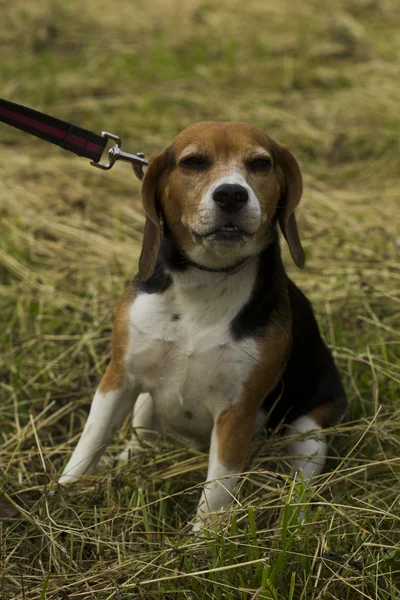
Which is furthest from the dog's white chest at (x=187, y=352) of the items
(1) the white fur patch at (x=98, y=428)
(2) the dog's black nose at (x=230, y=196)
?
(2) the dog's black nose at (x=230, y=196)

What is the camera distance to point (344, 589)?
10.4ft

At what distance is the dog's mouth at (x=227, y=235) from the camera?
3.44 meters

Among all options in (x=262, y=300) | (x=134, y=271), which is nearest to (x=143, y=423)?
(x=262, y=300)

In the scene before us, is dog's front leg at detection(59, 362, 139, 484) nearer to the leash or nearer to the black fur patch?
the black fur patch

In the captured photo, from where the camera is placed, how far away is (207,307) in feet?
12.2

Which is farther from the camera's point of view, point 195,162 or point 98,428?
point 98,428

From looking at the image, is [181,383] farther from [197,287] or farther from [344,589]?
[344,589]

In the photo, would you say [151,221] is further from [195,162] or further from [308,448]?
[308,448]

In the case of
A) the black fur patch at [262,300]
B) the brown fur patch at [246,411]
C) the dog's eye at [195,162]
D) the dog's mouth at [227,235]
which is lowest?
the brown fur patch at [246,411]

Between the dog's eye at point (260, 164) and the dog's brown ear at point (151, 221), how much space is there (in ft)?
1.22

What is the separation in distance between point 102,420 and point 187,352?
0.48 meters

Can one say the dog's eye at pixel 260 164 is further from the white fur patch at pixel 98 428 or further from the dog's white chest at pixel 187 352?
the white fur patch at pixel 98 428

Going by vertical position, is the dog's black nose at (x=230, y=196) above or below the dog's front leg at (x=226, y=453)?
above

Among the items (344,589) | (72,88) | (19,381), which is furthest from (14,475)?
(72,88)
